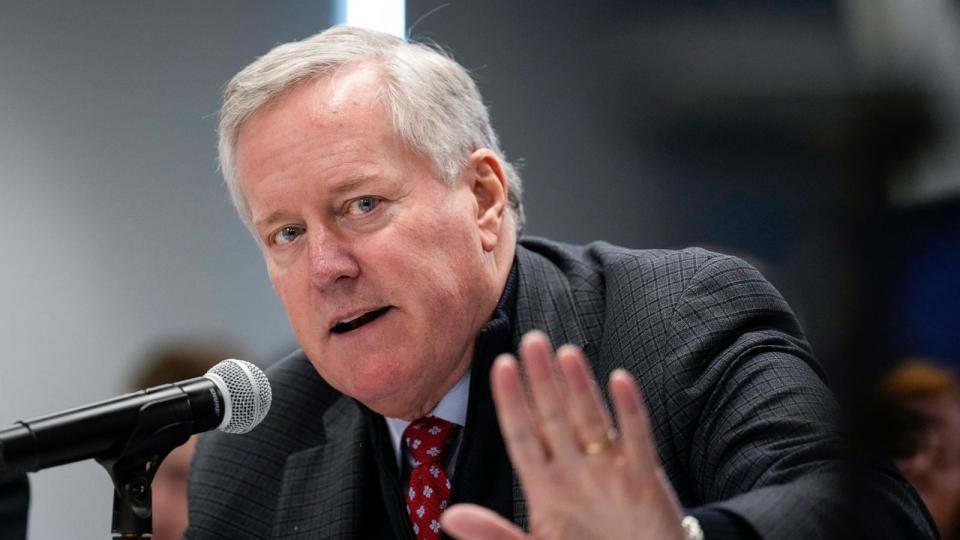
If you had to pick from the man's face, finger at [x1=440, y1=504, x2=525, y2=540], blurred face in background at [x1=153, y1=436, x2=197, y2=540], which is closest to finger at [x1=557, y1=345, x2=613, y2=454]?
finger at [x1=440, y1=504, x2=525, y2=540]

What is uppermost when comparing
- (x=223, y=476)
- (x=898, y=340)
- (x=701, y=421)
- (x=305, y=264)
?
(x=898, y=340)

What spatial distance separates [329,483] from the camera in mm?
2211

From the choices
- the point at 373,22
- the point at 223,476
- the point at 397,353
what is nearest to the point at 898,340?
the point at 397,353

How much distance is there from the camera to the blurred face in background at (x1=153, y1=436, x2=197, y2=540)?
11.8 feet

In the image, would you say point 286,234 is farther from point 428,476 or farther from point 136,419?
point 136,419

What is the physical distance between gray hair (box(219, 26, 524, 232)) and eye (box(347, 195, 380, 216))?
13cm

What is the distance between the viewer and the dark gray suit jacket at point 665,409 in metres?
1.59

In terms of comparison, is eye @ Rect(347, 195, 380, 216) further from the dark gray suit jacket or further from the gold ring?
the gold ring

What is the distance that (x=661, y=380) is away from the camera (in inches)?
73.3

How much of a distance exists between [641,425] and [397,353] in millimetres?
801

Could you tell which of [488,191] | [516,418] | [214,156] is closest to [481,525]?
[516,418]

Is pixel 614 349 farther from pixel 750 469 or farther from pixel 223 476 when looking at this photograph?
pixel 223 476

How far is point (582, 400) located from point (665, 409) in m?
0.68

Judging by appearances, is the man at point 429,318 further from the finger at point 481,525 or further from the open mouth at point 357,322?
the finger at point 481,525
